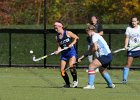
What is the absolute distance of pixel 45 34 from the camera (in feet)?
81.5

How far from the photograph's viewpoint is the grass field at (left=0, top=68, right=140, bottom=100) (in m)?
13.6

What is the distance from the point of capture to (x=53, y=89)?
1545cm

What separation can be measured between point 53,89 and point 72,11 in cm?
1820

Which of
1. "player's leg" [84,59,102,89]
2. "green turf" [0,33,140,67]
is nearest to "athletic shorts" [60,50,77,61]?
"player's leg" [84,59,102,89]

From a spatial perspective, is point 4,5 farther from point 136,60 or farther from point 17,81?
point 17,81

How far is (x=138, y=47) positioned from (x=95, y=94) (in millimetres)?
3351

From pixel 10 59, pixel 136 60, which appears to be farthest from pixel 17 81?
pixel 136 60

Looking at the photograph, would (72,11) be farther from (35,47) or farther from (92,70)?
(92,70)

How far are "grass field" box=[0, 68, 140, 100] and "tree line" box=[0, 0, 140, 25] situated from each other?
12.4 metres

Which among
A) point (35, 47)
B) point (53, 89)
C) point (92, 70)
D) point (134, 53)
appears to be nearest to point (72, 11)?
point (35, 47)

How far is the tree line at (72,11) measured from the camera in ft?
109

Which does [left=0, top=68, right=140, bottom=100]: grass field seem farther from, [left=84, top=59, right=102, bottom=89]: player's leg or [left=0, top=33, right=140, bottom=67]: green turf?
[left=0, top=33, right=140, bottom=67]: green turf

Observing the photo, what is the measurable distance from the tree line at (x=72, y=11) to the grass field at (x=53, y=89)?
487 inches

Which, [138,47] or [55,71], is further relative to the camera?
[55,71]
